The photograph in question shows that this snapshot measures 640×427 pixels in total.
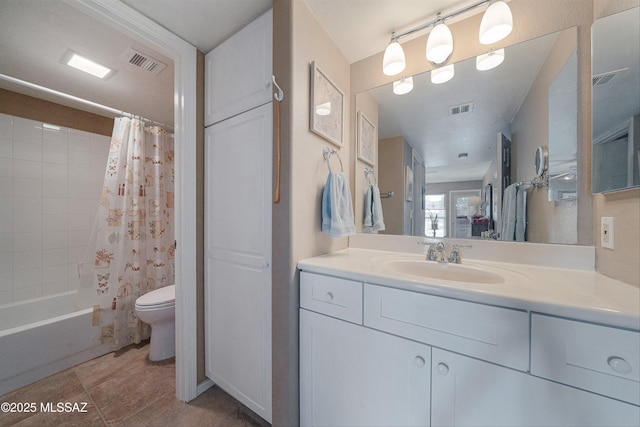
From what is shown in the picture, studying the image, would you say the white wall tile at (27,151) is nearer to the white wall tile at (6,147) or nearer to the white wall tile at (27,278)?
the white wall tile at (6,147)

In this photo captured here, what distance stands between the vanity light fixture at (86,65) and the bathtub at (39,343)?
1787 millimetres

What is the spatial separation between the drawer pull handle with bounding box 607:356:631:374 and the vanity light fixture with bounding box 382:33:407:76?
1429mm

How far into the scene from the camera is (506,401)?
2.08 ft

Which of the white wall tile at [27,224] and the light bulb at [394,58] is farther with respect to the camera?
the white wall tile at [27,224]

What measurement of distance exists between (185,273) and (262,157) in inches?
33.7

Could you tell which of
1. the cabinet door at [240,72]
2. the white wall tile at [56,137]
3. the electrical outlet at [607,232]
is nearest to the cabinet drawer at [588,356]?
the electrical outlet at [607,232]

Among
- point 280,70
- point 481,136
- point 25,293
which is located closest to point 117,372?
point 25,293

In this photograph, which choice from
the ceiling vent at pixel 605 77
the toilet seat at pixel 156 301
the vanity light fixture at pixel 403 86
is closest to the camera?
Result: the ceiling vent at pixel 605 77

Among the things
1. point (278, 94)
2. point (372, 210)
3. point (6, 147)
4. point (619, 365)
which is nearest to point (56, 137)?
point (6, 147)

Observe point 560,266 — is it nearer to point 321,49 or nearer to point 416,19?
point 416,19

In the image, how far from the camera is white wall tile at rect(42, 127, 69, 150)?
2027 mm

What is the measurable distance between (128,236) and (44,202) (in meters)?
0.87

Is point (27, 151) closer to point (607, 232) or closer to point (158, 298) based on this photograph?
point (158, 298)

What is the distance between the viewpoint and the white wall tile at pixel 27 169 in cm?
189
